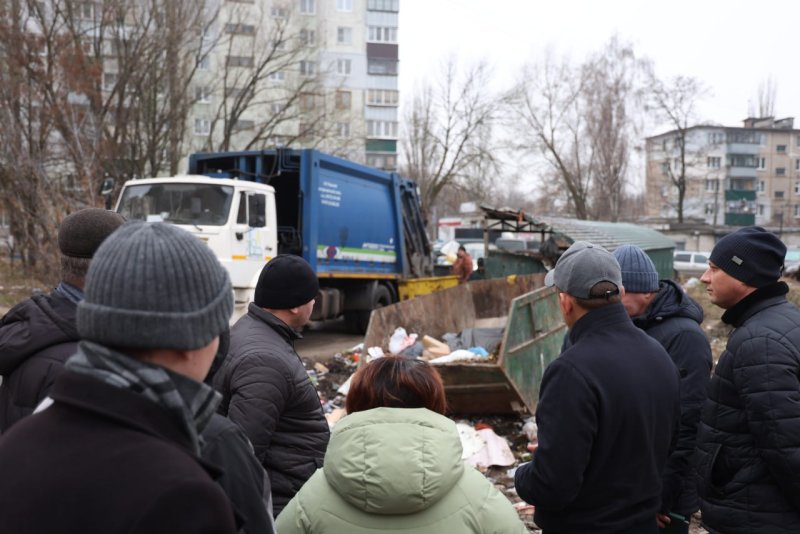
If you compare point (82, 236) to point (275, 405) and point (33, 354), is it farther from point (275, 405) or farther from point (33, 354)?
point (275, 405)

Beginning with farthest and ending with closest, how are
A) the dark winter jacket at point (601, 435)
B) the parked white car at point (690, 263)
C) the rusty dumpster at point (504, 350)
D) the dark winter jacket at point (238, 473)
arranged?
the parked white car at point (690, 263), the rusty dumpster at point (504, 350), the dark winter jacket at point (601, 435), the dark winter jacket at point (238, 473)

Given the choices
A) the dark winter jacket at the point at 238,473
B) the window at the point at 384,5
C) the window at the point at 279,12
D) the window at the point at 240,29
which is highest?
the window at the point at 384,5

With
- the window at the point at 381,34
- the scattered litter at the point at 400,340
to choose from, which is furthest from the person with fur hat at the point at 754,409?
the window at the point at 381,34

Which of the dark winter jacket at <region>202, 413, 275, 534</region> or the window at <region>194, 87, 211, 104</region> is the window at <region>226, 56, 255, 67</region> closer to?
the window at <region>194, 87, 211, 104</region>

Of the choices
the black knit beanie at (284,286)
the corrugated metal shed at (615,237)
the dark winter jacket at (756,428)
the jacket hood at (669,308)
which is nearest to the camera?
the dark winter jacket at (756,428)

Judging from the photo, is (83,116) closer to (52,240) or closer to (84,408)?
(52,240)

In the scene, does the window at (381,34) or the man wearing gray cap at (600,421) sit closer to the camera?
the man wearing gray cap at (600,421)

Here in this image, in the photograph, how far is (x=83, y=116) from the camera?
61.1ft

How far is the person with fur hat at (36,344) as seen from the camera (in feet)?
6.79

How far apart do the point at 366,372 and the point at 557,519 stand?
87cm

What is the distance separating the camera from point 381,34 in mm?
50875

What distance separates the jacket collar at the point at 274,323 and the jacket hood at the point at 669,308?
1.63m

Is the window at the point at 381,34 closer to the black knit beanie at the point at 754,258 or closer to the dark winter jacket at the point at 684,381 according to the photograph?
the dark winter jacket at the point at 684,381

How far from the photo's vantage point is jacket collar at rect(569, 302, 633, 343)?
2377mm
